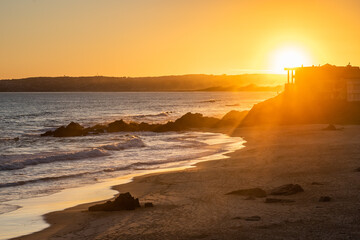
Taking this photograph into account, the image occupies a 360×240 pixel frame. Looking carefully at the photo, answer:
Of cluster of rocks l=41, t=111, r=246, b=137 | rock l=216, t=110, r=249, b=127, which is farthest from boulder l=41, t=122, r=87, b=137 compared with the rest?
rock l=216, t=110, r=249, b=127

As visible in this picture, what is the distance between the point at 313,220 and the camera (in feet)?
35.6

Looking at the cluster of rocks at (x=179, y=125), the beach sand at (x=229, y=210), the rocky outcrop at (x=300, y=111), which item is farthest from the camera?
the cluster of rocks at (x=179, y=125)

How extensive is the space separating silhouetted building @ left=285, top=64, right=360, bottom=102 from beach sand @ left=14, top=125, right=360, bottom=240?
34329mm

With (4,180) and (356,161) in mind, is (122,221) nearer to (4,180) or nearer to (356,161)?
(4,180)

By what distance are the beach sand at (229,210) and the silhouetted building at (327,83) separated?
34.3 meters

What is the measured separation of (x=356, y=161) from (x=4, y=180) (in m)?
14.1

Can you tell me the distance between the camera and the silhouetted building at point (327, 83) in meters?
53.2

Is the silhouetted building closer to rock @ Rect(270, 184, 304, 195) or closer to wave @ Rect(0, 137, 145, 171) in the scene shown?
wave @ Rect(0, 137, 145, 171)

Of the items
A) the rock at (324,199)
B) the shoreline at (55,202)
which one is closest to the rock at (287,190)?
the rock at (324,199)

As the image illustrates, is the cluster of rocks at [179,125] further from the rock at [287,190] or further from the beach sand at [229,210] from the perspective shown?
the rock at [287,190]

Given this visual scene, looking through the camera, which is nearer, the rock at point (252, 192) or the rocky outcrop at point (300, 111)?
the rock at point (252, 192)

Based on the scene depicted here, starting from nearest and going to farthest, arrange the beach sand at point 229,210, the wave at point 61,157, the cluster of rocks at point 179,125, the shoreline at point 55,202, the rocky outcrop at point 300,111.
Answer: the beach sand at point 229,210 < the shoreline at point 55,202 < the wave at point 61,157 < the rocky outcrop at point 300,111 < the cluster of rocks at point 179,125

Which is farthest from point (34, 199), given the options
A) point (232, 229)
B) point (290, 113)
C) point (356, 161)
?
point (290, 113)

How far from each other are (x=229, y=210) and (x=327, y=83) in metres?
46.0
